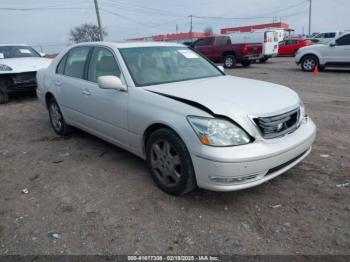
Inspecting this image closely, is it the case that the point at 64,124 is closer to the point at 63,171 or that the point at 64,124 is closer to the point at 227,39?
the point at 63,171

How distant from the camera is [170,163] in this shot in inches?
123

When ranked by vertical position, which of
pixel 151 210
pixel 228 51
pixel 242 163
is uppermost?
pixel 228 51

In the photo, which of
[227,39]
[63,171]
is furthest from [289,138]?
[227,39]

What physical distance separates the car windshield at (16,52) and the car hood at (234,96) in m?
7.84

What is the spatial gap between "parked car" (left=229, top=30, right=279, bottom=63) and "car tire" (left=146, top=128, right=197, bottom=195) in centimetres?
1606

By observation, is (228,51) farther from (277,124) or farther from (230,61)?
(277,124)

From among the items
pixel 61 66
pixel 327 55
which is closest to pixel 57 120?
pixel 61 66

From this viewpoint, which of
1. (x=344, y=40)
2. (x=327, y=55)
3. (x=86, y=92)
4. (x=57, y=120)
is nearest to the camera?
(x=86, y=92)

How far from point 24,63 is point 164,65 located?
21.0 ft

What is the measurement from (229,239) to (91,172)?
212 centimetres

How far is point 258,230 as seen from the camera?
8.79 feet

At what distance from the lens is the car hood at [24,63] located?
328 inches

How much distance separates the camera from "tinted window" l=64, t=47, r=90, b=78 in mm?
4469

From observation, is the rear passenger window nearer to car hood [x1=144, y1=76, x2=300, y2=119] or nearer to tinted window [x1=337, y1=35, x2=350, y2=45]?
tinted window [x1=337, y1=35, x2=350, y2=45]
